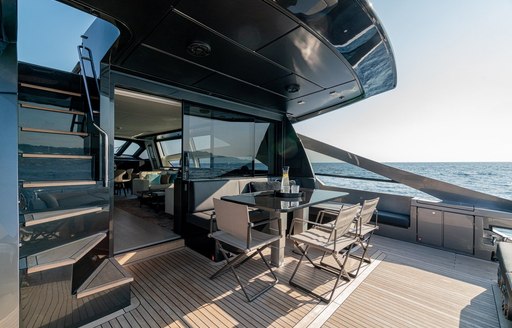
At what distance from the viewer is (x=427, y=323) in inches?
68.4

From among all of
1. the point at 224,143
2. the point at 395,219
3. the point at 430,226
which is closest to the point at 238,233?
the point at 224,143

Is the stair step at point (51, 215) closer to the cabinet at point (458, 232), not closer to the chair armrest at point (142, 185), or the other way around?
the chair armrest at point (142, 185)

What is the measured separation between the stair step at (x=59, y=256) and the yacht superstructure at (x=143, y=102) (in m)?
0.01

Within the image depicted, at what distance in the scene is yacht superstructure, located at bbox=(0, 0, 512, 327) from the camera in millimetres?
1472

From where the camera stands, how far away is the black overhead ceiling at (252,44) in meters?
1.72

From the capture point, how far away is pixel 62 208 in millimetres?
1811

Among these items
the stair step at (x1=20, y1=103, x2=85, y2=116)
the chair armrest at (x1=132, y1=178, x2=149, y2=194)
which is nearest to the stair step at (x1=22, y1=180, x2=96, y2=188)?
the stair step at (x1=20, y1=103, x2=85, y2=116)

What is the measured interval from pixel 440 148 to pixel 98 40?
23.8 m

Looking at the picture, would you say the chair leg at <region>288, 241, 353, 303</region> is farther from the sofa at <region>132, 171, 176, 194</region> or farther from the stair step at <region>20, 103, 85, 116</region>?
the sofa at <region>132, 171, 176, 194</region>

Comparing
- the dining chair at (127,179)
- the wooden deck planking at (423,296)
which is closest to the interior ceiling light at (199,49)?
the wooden deck planking at (423,296)

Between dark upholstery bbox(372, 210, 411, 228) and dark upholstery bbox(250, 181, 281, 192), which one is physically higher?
dark upholstery bbox(250, 181, 281, 192)

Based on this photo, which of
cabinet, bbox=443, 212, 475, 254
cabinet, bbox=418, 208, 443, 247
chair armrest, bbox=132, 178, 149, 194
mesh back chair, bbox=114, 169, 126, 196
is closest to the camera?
cabinet, bbox=443, 212, 475, 254

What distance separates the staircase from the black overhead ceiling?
0.85 meters

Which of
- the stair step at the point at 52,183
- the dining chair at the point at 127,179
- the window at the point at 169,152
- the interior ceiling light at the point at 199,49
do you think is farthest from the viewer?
the window at the point at 169,152
